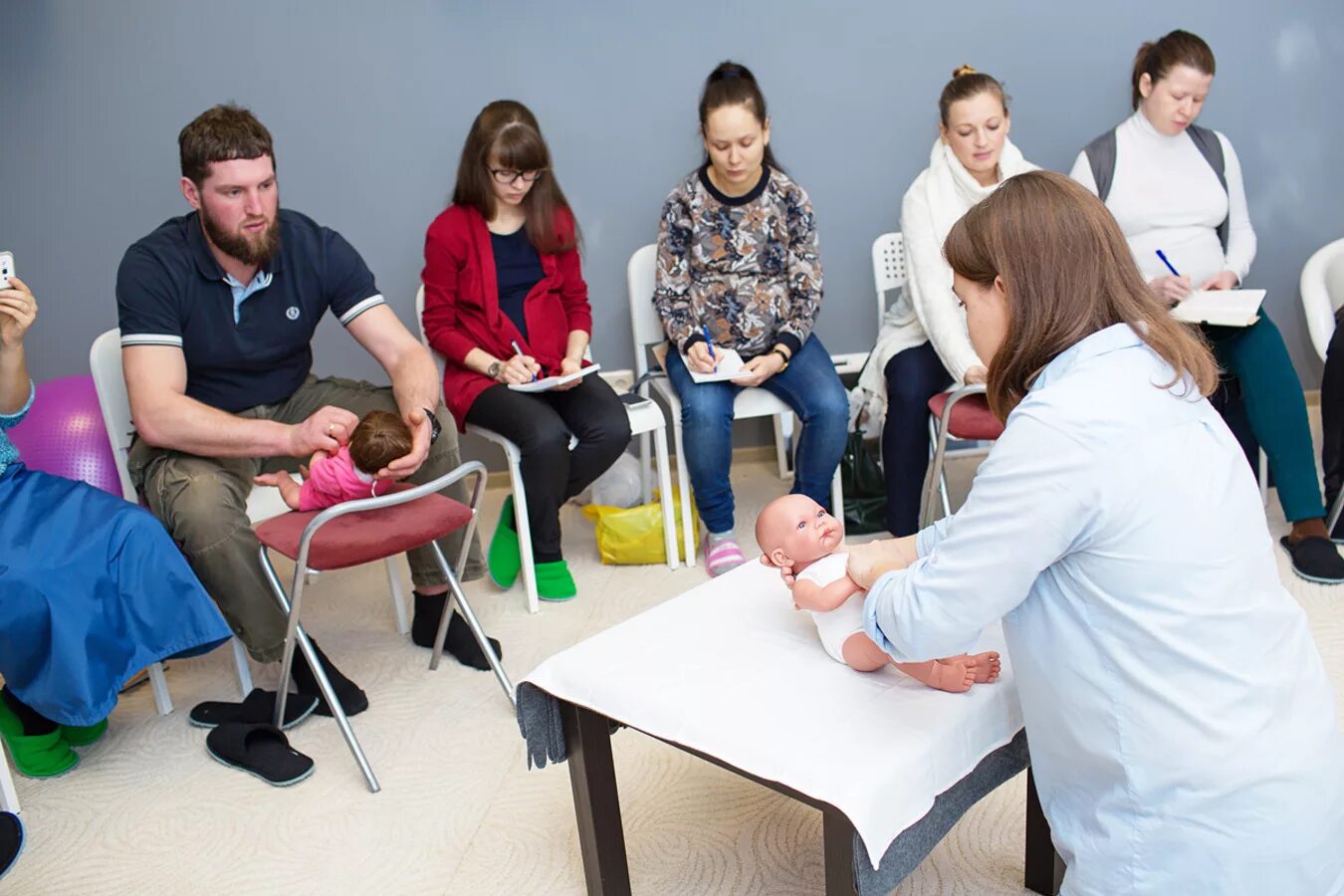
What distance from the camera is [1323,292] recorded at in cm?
345

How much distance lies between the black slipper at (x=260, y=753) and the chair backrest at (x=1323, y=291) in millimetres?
2849

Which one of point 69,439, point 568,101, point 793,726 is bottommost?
point 793,726

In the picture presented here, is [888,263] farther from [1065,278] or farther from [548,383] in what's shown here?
[1065,278]

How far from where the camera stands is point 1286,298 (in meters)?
4.27

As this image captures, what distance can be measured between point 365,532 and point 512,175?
4.22ft

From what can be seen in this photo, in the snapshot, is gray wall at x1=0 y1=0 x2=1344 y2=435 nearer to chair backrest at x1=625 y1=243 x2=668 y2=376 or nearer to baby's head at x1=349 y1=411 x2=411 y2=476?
chair backrest at x1=625 y1=243 x2=668 y2=376

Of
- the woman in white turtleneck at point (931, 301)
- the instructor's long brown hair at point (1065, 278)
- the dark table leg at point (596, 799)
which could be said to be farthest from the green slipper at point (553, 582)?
the instructor's long brown hair at point (1065, 278)

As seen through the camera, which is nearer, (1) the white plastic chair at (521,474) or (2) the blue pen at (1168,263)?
(1) the white plastic chair at (521,474)

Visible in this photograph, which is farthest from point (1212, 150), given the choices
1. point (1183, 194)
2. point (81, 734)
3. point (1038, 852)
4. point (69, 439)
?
point (81, 734)

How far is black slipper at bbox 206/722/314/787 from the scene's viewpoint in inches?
98.7

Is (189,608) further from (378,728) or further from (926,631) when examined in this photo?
(926,631)

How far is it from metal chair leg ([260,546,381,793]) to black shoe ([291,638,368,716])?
104mm

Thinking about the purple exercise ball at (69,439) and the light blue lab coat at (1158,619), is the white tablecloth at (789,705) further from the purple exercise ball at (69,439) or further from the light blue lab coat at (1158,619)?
the purple exercise ball at (69,439)

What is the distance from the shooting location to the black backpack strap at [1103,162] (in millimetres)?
3588
